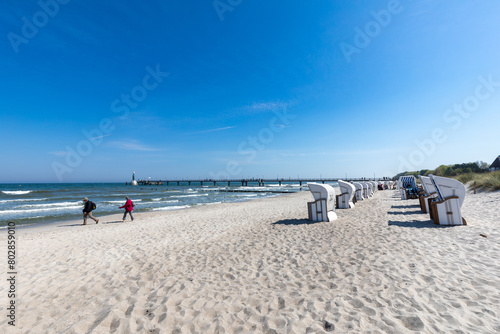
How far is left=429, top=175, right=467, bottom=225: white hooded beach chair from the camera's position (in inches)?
263

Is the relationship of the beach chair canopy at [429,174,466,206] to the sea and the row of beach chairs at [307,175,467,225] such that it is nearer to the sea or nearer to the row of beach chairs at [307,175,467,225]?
the row of beach chairs at [307,175,467,225]

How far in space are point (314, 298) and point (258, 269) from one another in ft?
4.57

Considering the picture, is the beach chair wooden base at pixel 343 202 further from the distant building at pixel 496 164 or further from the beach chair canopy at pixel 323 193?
the distant building at pixel 496 164

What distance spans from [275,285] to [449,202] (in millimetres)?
6192

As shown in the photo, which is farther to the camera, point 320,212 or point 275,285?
point 320,212

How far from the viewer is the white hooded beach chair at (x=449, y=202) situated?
21.9ft

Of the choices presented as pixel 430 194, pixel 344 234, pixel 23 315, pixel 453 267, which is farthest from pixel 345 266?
pixel 430 194

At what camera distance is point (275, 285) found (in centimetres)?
373

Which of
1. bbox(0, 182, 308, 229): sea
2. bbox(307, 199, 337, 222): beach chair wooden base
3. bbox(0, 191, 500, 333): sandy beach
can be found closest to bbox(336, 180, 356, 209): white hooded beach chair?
bbox(307, 199, 337, 222): beach chair wooden base

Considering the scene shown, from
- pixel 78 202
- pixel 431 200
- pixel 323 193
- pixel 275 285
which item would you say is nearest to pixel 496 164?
pixel 431 200

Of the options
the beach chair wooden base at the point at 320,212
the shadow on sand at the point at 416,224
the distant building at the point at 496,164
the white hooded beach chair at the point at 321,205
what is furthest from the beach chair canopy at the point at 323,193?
the distant building at the point at 496,164

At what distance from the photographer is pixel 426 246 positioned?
16.5 ft

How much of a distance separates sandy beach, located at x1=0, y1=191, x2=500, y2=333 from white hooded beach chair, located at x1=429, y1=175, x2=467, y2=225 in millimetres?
385

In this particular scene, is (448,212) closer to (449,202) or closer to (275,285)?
(449,202)
